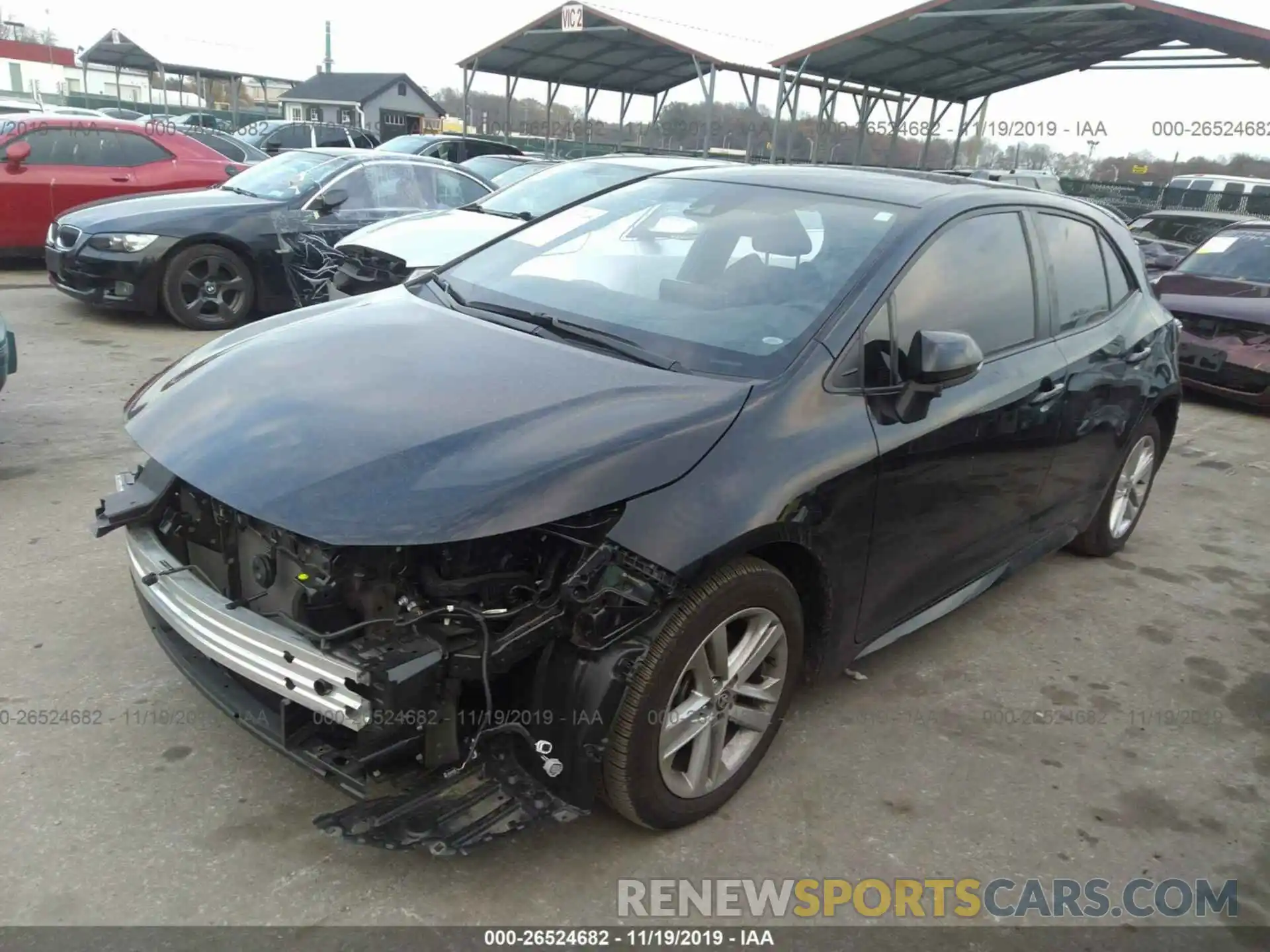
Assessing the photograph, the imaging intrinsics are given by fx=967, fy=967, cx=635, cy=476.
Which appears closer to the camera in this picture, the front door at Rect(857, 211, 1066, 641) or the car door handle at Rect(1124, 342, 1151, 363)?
the front door at Rect(857, 211, 1066, 641)

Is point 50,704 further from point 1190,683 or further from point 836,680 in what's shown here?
point 1190,683

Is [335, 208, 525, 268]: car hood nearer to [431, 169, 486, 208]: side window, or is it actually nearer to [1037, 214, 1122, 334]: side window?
[431, 169, 486, 208]: side window

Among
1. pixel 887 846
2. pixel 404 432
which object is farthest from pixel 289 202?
pixel 887 846

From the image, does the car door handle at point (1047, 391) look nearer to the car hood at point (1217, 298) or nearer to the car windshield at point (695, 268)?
the car windshield at point (695, 268)

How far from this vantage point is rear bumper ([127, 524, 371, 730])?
2.12 meters

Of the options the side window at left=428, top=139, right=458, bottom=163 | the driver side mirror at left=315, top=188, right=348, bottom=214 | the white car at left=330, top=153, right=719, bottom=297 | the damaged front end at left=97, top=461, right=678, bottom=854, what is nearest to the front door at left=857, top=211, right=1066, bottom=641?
the damaged front end at left=97, top=461, right=678, bottom=854

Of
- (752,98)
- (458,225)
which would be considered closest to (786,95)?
(752,98)

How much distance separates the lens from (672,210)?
11.8 feet

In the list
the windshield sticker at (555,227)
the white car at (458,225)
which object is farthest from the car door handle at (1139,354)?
the white car at (458,225)

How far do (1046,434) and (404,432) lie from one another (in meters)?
2.49

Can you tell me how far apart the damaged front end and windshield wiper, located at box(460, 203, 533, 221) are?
6069 millimetres

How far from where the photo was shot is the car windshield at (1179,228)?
45.3 ft

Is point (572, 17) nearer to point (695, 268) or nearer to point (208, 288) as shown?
point (208, 288)

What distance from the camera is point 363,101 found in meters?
46.9
